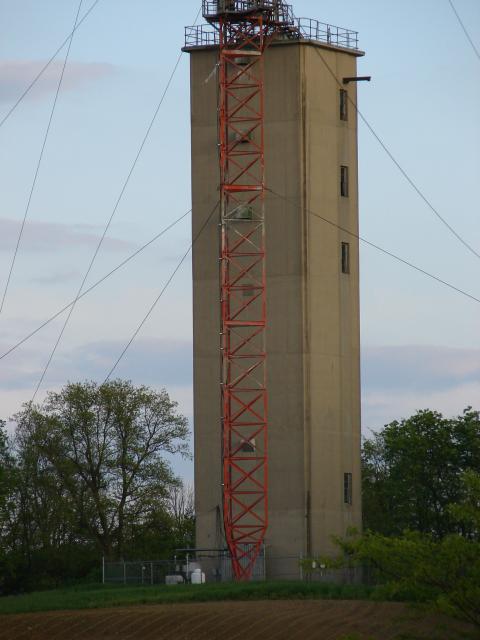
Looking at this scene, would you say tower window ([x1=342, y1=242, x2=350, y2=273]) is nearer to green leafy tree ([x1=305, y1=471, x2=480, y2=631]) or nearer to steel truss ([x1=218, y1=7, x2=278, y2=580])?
steel truss ([x1=218, y1=7, x2=278, y2=580])

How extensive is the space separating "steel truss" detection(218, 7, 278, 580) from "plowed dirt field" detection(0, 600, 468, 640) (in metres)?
12.7

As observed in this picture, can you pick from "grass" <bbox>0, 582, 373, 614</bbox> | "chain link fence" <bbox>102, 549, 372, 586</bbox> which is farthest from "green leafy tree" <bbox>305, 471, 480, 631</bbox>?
"chain link fence" <bbox>102, 549, 372, 586</bbox>

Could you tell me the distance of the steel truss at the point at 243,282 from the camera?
3199 inches

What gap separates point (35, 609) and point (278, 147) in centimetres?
2732

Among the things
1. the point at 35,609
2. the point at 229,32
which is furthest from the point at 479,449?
the point at 35,609

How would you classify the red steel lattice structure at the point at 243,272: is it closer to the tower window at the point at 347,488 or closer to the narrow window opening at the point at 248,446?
the narrow window opening at the point at 248,446

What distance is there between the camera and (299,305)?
8256 centimetres

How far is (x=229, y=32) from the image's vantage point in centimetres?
8506

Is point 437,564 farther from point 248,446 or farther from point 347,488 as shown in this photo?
point 347,488

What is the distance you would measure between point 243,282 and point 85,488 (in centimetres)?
2761

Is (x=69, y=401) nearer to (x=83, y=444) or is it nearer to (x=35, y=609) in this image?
(x=83, y=444)

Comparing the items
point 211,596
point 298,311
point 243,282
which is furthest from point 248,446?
point 211,596

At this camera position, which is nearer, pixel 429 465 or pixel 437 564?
pixel 437 564

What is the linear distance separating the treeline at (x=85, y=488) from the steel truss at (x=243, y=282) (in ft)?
76.5
